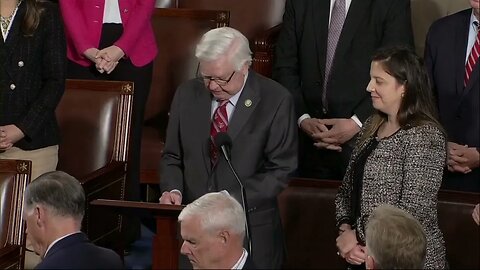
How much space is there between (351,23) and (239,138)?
49.5 inches

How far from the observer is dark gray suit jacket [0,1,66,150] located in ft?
15.6

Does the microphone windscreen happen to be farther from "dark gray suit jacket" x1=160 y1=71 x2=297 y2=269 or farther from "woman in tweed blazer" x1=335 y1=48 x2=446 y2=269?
"woman in tweed blazer" x1=335 y1=48 x2=446 y2=269

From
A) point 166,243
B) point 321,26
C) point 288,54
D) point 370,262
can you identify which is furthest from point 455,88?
point 370,262

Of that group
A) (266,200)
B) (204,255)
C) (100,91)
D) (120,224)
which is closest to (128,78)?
(100,91)

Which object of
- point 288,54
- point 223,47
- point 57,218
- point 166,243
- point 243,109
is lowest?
point 166,243

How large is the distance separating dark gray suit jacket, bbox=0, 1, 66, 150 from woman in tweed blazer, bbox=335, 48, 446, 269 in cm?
141

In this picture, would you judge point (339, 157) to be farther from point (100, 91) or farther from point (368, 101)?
point (100, 91)

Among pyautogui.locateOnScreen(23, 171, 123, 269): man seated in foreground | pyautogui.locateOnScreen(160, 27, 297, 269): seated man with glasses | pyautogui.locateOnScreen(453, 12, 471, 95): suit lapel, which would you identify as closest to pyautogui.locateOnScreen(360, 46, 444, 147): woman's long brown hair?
pyautogui.locateOnScreen(160, 27, 297, 269): seated man with glasses

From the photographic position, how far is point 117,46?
5.34 metres

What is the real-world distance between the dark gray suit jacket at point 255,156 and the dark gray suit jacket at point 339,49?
1.00 meters

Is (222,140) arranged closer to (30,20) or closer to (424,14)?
(30,20)

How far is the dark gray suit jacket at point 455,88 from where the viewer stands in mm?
4938

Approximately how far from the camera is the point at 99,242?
194 inches

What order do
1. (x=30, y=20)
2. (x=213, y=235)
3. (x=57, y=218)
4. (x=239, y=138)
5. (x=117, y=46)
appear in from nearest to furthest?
(x=213, y=235) < (x=57, y=218) < (x=239, y=138) < (x=30, y=20) < (x=117, y=46)
